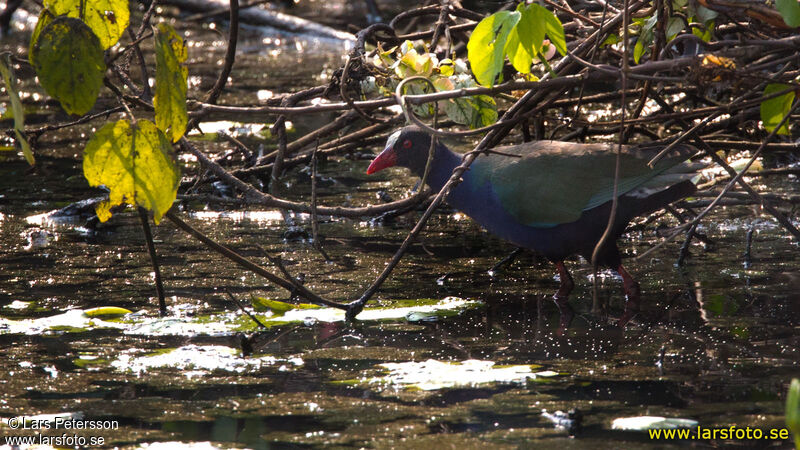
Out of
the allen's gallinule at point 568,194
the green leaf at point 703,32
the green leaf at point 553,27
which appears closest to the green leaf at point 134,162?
the green leaf at point 553,27

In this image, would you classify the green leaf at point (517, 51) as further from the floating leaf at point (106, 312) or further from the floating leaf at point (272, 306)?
the floating leaf at point (106, 312)

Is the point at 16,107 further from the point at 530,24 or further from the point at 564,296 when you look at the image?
the point at 564,296

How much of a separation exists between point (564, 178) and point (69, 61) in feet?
7.59

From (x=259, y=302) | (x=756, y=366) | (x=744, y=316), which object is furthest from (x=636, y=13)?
(x=259, y=302)

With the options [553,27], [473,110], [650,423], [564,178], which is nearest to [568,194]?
[564,178]

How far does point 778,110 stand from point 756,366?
1093 millimetres

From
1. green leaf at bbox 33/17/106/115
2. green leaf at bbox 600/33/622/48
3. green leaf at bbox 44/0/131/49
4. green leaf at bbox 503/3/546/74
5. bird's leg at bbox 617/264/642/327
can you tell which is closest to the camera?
green leaf at bbox 33/17/106/115

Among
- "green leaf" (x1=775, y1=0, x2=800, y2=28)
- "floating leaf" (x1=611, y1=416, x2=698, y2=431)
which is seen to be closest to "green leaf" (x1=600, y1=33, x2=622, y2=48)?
"green leaf" (x1=775, y1=0, x2=800, y2=28)

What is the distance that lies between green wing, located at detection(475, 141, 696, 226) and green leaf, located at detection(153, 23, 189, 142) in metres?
1.83

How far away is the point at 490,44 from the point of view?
325cm

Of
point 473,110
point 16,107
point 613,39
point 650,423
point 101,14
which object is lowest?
point 650,423

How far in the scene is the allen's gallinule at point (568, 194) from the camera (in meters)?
4.17

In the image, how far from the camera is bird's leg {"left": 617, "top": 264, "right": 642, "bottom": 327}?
3993 millimetres

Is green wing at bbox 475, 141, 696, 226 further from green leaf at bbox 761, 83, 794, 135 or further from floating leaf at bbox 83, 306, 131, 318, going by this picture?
floating leaf at bbox 83, 306, 131, 318
